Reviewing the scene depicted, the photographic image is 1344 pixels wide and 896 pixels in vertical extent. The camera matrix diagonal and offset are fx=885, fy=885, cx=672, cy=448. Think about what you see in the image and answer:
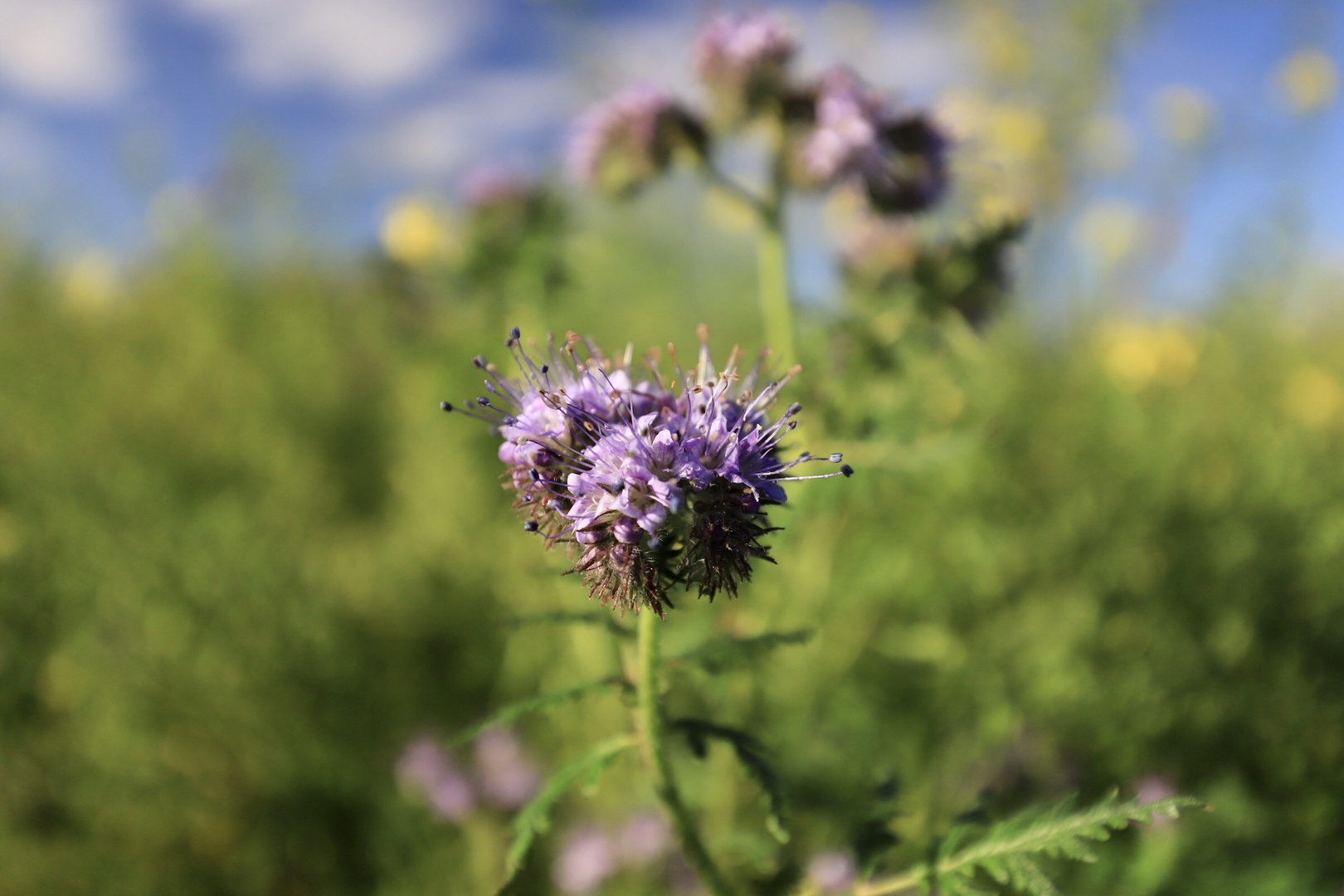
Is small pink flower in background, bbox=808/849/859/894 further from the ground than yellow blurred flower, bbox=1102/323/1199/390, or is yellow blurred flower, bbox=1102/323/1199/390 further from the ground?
yellow blurred flower, bbox=1102/323/1199/390

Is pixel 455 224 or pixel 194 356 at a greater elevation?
pixel 194 356

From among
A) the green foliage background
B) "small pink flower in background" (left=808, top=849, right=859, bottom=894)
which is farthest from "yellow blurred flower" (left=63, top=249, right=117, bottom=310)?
"small pink flower in background" (left=808, top=849, right=859, bottom=894)

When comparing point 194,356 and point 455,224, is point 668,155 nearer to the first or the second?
point 455,224

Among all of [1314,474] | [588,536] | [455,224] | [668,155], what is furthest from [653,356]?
[1314,474]

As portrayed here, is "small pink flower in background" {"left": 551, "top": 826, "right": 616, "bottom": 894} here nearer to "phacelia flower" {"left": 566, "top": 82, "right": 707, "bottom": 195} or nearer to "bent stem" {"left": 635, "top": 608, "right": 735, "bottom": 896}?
"bent stem" {"left": 635, "top": 608, "right": 735, "bottom": 896}

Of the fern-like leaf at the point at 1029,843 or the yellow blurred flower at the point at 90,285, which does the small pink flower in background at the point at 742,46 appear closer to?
the fern-like leaf at the point at 1029,843

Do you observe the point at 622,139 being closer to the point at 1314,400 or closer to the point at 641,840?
Answer: the point at 641,840

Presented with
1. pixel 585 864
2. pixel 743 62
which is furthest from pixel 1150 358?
pixel 585 864

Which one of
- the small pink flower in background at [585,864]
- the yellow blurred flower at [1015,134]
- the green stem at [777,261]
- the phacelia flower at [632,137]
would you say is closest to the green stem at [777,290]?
the green stem at [777,261]
